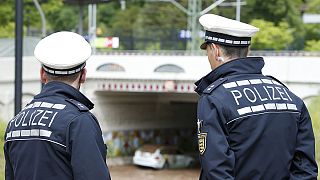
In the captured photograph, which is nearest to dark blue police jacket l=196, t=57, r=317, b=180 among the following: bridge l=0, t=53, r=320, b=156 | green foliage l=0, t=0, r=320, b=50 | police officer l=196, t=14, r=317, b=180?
police officer l=196, t=14, r=317, b=180

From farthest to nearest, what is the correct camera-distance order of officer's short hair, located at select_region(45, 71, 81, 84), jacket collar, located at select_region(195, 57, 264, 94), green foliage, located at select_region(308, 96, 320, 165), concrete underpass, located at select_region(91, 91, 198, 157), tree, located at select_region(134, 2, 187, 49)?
1. tree, located at select_region(134, 2, 187, 49)
2. concrete underpass, located at select_region(91, 91, 198, 157)
3. green foliage, located at select_region(308, 96, 320, 165)
4. jacket collar, located at select_region(195, 57, 264, 94)
5. officer's short hair, located at select_region(45, 71, 81, 84)

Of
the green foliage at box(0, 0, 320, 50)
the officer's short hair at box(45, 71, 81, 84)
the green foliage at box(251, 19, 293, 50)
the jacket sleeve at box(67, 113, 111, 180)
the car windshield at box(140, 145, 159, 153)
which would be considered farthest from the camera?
the green foliage at box(251, 19, 293, 50)

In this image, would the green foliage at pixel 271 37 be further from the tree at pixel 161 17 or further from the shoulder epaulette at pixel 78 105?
the shoulder epaulette at pixel 78 105

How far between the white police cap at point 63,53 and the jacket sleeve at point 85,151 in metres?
0.28

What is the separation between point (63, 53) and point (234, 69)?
88 centimetres

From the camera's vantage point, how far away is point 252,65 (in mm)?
3291

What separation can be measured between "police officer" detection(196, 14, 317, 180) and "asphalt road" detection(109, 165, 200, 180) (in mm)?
20214

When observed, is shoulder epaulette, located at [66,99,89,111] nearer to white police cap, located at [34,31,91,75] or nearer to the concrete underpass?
white police cap, located at [34,31,91,75]

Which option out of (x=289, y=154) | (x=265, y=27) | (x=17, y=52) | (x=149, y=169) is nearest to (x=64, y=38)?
(x=289, y=154)

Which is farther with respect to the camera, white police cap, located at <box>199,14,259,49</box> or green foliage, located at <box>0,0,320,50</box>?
green foliage, located at <box>0,0,320,50</box>

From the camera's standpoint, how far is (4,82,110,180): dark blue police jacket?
291 cm

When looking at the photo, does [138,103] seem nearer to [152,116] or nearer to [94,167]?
[152,116]

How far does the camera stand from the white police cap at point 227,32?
3.25m

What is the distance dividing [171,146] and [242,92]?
24824mm
